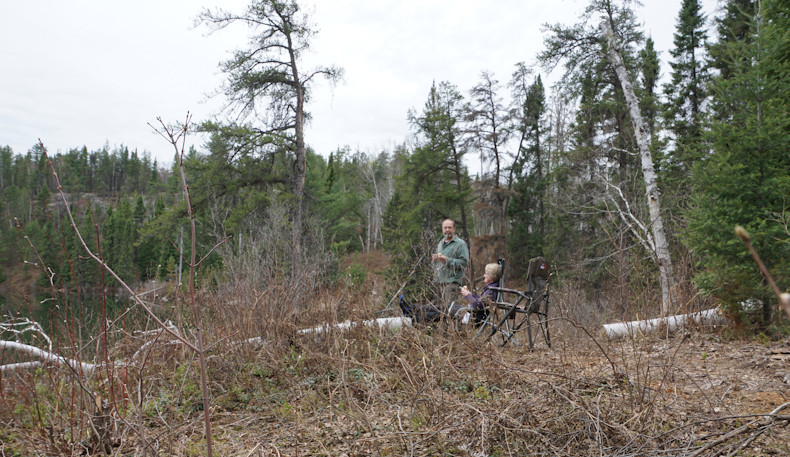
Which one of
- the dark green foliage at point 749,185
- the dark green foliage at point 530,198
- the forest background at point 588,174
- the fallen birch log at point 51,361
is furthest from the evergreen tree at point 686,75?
the fallen birch log at point 51,361

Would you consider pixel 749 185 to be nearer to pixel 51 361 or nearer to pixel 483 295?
pixel 483 295

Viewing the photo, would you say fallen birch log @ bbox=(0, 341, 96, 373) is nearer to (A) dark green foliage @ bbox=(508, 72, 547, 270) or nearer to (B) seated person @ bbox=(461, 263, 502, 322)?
(B) seated person @ bbox=(461, 263, 502, 322)

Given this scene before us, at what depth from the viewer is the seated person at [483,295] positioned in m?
4.62

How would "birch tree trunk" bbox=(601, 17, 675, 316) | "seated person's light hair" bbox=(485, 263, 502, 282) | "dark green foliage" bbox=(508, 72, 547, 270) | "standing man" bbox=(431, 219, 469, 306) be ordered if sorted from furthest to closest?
"dark green foliage" bbox=(508, 72, 547, 270)
"birch tree trunk" bbox=(601, 17, 675, 316)
"seated person's light hair" bbox=(485, 263, 502, 282)
"standing man" bbox=(431, 219, 469, 306)

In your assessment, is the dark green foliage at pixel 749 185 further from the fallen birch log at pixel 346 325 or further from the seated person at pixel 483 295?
the fallen birch log at pixel 346 325

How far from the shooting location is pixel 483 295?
4.80m

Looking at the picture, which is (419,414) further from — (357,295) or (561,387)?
(357,295)

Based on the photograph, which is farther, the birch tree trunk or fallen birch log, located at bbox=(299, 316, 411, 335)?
the birch tree trunk

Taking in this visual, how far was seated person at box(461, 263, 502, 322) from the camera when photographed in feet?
15.2

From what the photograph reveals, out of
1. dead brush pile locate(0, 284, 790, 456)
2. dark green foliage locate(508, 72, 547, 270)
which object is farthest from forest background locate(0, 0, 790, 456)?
dark green foliage locate(508, 72, 547, 270)

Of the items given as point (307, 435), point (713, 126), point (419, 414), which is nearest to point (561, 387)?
point (419, 414)

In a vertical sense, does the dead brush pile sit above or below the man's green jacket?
below

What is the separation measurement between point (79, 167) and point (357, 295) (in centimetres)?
9078

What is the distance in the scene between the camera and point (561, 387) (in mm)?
2508
